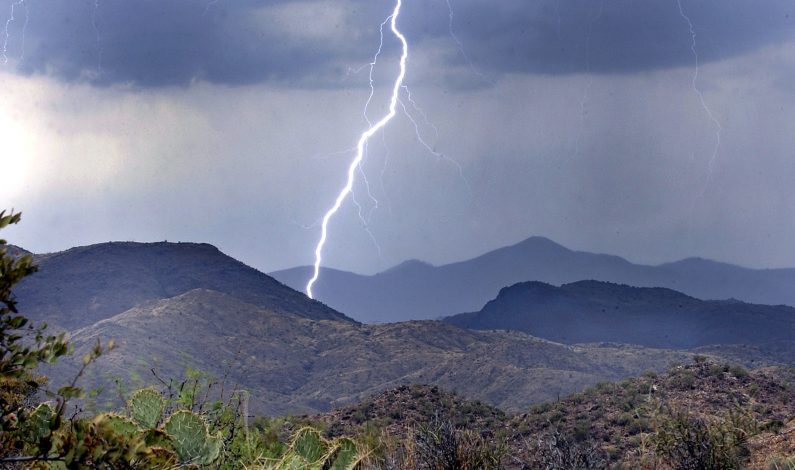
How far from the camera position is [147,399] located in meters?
6.52

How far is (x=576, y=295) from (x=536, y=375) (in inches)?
1866

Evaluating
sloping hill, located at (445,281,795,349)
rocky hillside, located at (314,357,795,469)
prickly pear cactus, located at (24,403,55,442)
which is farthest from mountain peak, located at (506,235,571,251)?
prickly pear cactus, located at (24,403,55,442)

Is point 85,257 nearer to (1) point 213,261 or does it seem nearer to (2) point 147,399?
(1) point 213,261

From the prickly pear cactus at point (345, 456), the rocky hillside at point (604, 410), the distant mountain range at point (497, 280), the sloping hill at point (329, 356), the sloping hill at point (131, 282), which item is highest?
the distant mountain range at point (497, 280)

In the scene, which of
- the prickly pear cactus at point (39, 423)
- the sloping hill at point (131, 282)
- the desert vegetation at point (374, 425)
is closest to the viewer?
the desert vegetation at point (374, 425)

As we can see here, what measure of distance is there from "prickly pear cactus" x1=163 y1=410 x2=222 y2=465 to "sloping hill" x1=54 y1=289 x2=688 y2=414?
43099 millimetres

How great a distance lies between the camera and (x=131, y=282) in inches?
2987

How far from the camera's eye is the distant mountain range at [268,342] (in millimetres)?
55344

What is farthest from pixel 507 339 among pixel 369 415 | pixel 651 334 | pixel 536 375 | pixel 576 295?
pixel 369 415

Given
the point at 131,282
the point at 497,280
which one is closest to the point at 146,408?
the point at 131,282

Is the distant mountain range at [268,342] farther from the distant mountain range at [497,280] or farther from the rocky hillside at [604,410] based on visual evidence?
the distant mountain range at [497,280]

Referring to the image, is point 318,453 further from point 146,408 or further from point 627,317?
point 627,317

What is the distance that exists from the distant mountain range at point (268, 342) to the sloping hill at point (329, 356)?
0.12m

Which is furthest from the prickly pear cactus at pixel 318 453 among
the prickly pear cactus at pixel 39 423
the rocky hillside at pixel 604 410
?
the rocky hillside at pixel 604 410
